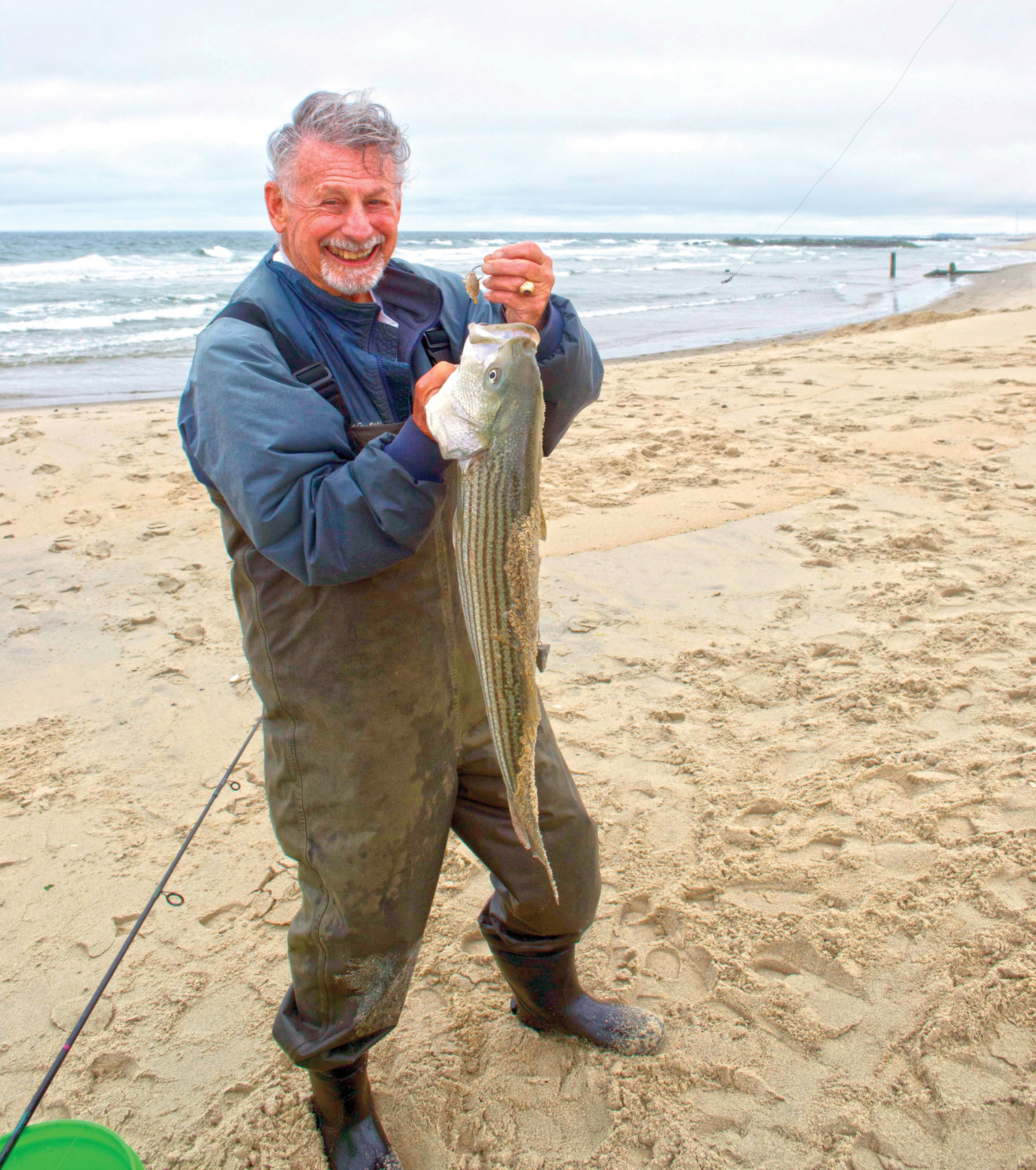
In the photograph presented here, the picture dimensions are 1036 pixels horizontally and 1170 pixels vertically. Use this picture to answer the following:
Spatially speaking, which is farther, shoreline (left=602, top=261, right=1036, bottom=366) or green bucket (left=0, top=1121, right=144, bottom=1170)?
shoreline (left=602, top=261, right=1036, bottom=366)

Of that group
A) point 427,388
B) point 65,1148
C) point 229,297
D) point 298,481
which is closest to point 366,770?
point 298,481

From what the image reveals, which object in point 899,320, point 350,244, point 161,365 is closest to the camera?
point 350,244

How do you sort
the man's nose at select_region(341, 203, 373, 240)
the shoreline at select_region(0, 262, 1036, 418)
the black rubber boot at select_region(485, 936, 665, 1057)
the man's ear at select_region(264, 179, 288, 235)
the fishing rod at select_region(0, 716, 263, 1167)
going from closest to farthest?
the fishing rod at select_region(0, 716, 263, 1167)
the man's nose at select_region(341, 203, 373, 240)
the man's ear at select_region(264, 179, 288, 235)
the black rubber boot at select_region(485, 936, 665, 1057)
the shoreline at select_region(0, 262, 1036, 418)

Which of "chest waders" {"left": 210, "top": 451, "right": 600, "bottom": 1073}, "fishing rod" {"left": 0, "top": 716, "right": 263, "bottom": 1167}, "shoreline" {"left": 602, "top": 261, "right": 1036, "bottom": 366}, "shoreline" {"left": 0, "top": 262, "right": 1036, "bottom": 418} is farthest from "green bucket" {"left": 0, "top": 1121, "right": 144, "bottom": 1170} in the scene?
"shoreline" {"left": 602, "top": 261, "right": 1036, "bottom": 366}

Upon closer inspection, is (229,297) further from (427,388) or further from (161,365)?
(427,388)

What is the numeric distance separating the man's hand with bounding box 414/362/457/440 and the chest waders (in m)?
0.19

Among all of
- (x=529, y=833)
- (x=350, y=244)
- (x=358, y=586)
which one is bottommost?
(x=529, y=833)

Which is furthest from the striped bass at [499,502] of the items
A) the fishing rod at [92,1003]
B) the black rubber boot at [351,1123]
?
the black rubber boot at [351,1123]

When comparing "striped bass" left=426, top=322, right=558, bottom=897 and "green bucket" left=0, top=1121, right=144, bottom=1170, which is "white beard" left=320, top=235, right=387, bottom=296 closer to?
"striped bass" left=426, top=322, right=558, bottom=897

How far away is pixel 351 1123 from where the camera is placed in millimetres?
2342

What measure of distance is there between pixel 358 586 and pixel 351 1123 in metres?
1.47

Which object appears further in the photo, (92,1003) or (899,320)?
(899,320)

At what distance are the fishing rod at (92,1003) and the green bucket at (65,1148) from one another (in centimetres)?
4

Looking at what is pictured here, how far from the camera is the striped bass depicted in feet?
5.92
